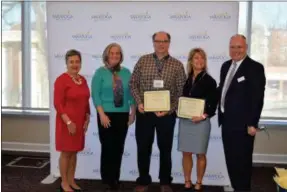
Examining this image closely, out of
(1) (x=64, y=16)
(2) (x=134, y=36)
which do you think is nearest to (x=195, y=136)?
(2) (x=134, y=36)

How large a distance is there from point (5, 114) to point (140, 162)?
259cm

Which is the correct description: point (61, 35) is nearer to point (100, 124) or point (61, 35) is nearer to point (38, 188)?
point (100, 124)

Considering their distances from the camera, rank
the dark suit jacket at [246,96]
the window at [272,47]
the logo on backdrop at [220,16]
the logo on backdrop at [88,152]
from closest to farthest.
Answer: the dark suit jacket at [246,96] < the logo on backdrop at [220,16] < the logo on backdrop at [88,152] < the window at [272,47]

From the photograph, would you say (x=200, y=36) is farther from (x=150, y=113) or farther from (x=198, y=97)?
(x=150, y=113)

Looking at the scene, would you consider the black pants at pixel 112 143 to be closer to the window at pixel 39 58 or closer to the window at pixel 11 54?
the window at pixel 39 58

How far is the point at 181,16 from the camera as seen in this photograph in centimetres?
369

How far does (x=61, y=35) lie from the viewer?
3.85 m

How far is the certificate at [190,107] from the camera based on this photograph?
3150 millimetres

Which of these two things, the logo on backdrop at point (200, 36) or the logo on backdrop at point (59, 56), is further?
the logo on backdrop at point (59, 56)

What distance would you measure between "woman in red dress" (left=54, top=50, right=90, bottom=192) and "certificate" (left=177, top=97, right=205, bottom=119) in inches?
33.8

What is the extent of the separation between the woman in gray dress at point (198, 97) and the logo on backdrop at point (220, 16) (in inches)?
23.6

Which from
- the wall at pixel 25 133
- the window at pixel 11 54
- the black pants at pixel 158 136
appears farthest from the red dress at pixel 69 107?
the window at pixel 11 54

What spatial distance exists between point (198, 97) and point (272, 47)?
2037 millimetres

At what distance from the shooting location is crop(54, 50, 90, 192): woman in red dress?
312 cm
